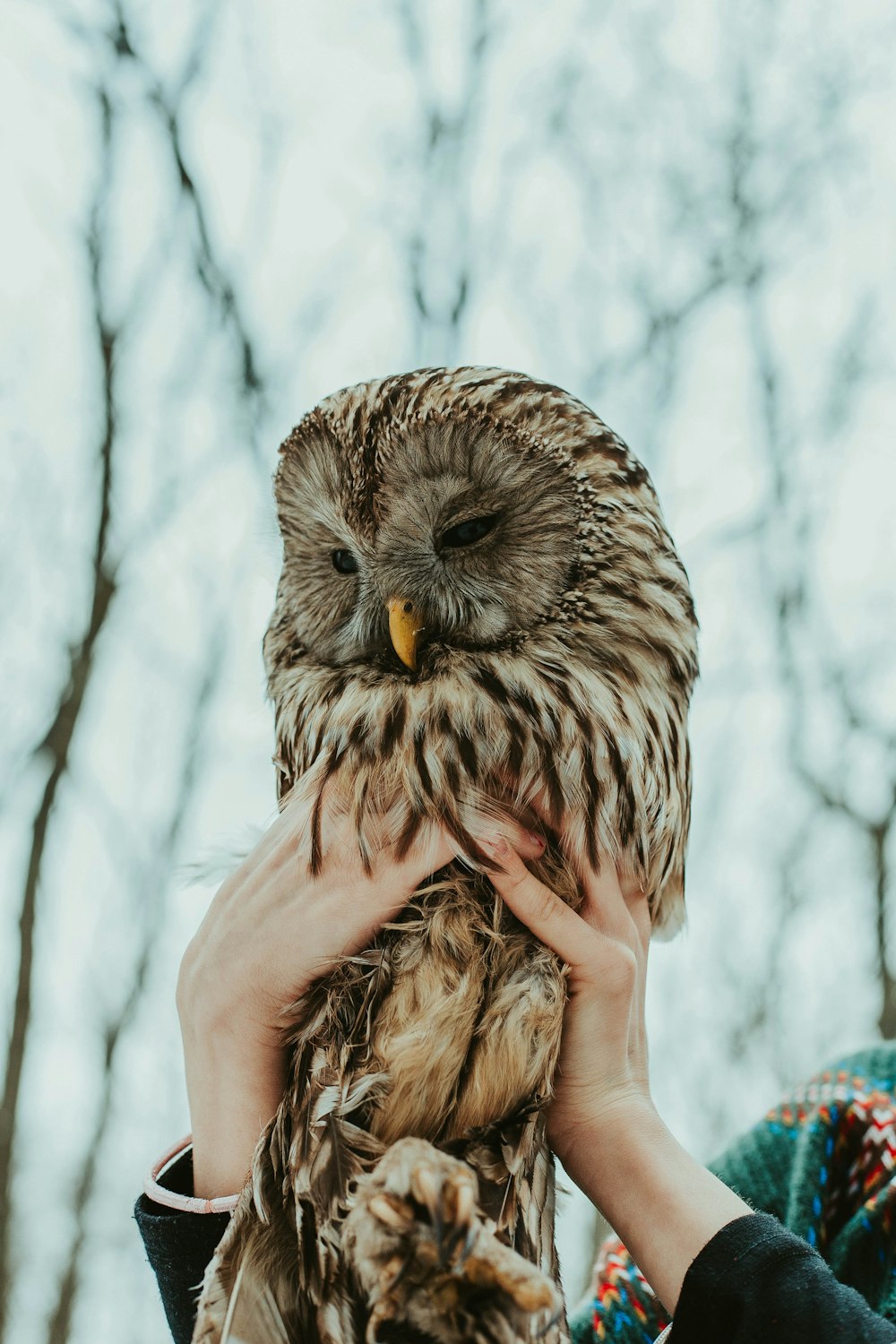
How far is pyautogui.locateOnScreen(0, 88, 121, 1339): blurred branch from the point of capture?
150 inches

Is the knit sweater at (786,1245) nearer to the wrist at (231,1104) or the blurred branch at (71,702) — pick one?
the wrist at (231,1104)

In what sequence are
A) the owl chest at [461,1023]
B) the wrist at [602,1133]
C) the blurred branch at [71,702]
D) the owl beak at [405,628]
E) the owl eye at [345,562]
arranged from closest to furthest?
1. the owl chest at [461,1023]
2. the wrist at [602,1133]
3. the owl beak at [405,628]
4. the owl eye at [345,562]
5. the blurred branch at [71,702]

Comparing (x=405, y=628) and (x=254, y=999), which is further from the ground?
(x=405, y=628)

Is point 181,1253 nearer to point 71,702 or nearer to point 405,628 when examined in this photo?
point 405,628

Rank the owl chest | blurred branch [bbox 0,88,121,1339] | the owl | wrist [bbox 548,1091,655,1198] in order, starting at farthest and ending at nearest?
blurred branch [bbox 0,88,121,1339] → wrist [bbox 548,1091,655,1198] → the owl chest → the owl

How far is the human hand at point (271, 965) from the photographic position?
3.87ft

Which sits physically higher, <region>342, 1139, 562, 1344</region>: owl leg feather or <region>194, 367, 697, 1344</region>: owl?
<region>194, 367, 697, 1344</region>: owl

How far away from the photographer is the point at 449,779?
1.24 meters

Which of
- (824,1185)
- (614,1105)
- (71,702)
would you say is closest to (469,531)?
(614,1105)

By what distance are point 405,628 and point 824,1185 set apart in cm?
108

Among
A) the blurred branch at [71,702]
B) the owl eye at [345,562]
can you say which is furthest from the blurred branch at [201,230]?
the owl eye at [345,562]

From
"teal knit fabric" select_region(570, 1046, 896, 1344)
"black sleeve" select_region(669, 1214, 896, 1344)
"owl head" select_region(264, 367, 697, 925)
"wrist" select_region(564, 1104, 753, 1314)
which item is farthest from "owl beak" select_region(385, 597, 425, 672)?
"teal knit fabric" select_region(570, 1046, 896, 1344)

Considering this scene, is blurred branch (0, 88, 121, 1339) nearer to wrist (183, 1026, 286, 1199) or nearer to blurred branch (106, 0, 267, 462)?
blurred branch (106, 0, 267, 462)

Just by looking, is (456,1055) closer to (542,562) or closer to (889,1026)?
(542,562)
